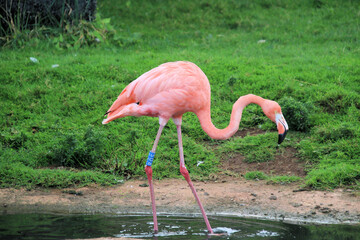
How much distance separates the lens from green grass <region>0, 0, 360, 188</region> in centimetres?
674

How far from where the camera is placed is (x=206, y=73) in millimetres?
8961

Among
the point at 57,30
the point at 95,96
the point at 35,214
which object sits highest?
the point at 57,30

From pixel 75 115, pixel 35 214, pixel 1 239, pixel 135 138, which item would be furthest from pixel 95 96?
pixel 1 239

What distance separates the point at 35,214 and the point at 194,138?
2875mm

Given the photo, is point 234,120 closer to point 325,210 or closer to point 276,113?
point 276,113

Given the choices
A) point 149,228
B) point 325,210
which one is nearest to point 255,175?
point 325,210

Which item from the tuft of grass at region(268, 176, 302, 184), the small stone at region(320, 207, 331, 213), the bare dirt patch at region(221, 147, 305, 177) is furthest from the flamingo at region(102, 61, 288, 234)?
the bare dirt patch at region(221, 147, 305, 177)

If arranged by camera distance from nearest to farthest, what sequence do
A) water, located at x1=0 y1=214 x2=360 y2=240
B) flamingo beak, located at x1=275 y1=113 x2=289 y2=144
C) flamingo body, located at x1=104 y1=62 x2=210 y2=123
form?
water, located at x1=0 y1=214 x2=360 y2=240 → flamingo beak, located at x1=275 y1=113 x2=289 y2=144 → flamingo body, located at x1=104 y1=62 x2=210 y2=123

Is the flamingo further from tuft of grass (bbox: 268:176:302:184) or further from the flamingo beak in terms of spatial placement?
tuft of grass (bbox: 268:176:302:184)

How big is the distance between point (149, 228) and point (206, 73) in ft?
14.5

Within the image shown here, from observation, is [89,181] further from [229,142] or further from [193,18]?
[193,18]

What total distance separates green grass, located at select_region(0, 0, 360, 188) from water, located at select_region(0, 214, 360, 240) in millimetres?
1039

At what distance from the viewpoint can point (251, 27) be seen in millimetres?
11797

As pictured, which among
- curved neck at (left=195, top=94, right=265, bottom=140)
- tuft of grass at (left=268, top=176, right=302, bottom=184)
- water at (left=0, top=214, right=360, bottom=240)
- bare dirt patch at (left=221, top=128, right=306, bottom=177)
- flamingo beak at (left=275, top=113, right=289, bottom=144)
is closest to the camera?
water at (left=0, top=214, right=360, bottom=240)
